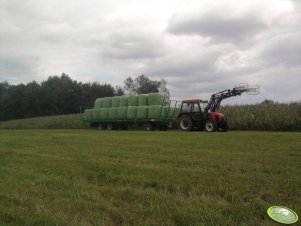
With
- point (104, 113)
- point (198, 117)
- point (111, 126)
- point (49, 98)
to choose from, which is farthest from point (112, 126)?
point (49, 98)

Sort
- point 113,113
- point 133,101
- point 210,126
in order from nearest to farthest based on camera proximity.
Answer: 1. point 210,126
2. point 133,101
3. point 113,113

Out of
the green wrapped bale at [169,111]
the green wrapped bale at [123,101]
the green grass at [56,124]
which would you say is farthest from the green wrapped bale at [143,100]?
the green grass at [56,124]

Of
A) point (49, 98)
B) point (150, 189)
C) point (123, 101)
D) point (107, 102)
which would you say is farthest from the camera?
point (49, 98)

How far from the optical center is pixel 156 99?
27828 mm

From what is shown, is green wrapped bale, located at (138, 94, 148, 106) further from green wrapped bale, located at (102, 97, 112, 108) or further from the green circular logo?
the green circular logo

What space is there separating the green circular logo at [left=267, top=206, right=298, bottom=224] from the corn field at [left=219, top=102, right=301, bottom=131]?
A: 2375 cm

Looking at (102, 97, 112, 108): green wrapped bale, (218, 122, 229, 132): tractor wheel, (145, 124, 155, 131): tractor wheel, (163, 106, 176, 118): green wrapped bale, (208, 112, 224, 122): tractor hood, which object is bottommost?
(145, 124, 155, 131): tractor wheel

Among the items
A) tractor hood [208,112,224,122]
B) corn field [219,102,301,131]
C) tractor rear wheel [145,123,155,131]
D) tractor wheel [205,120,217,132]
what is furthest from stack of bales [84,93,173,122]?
corn field [219,102,301,131]

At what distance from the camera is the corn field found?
1041 inches

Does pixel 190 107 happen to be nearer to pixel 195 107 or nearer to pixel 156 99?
pixel 195 107

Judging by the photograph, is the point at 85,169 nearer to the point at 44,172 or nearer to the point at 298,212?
the point at 44,172

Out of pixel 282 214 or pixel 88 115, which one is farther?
pixel 88 115

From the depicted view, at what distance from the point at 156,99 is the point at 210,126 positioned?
666 centimetres

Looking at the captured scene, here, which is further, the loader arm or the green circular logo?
the loader arm
